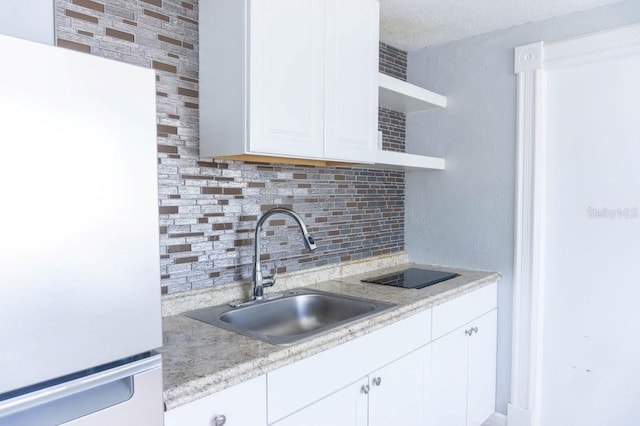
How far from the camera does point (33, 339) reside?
676mm

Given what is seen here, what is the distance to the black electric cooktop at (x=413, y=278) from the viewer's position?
2.11 m

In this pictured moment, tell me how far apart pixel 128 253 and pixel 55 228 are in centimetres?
13

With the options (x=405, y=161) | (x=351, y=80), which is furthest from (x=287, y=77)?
(x=405, y=161)

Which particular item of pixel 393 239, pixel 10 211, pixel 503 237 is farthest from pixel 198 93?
pixel 503 237

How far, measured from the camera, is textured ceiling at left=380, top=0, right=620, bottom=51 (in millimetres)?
2045

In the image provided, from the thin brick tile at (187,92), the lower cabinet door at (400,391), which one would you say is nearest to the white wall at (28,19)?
the thin brick tile at (187,92)

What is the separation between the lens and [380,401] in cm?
159

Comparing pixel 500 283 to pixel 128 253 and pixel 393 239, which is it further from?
pixel 128 253

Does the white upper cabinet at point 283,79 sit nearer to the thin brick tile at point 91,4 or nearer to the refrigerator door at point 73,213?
the thin brick tile at point 91,4

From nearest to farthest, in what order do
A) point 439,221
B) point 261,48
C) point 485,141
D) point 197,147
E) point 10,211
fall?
point 10,211
point 261,48
point 197,147
point 485,141
point 439,221

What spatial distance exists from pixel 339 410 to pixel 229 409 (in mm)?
461

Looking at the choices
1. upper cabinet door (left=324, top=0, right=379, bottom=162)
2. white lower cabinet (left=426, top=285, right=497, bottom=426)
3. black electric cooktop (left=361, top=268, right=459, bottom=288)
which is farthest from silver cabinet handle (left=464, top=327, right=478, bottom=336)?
upper cabinet door (left=324, top=0, right=379, bottom=162)

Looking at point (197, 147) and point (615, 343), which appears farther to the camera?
point (615, 343)

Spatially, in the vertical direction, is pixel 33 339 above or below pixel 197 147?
below
